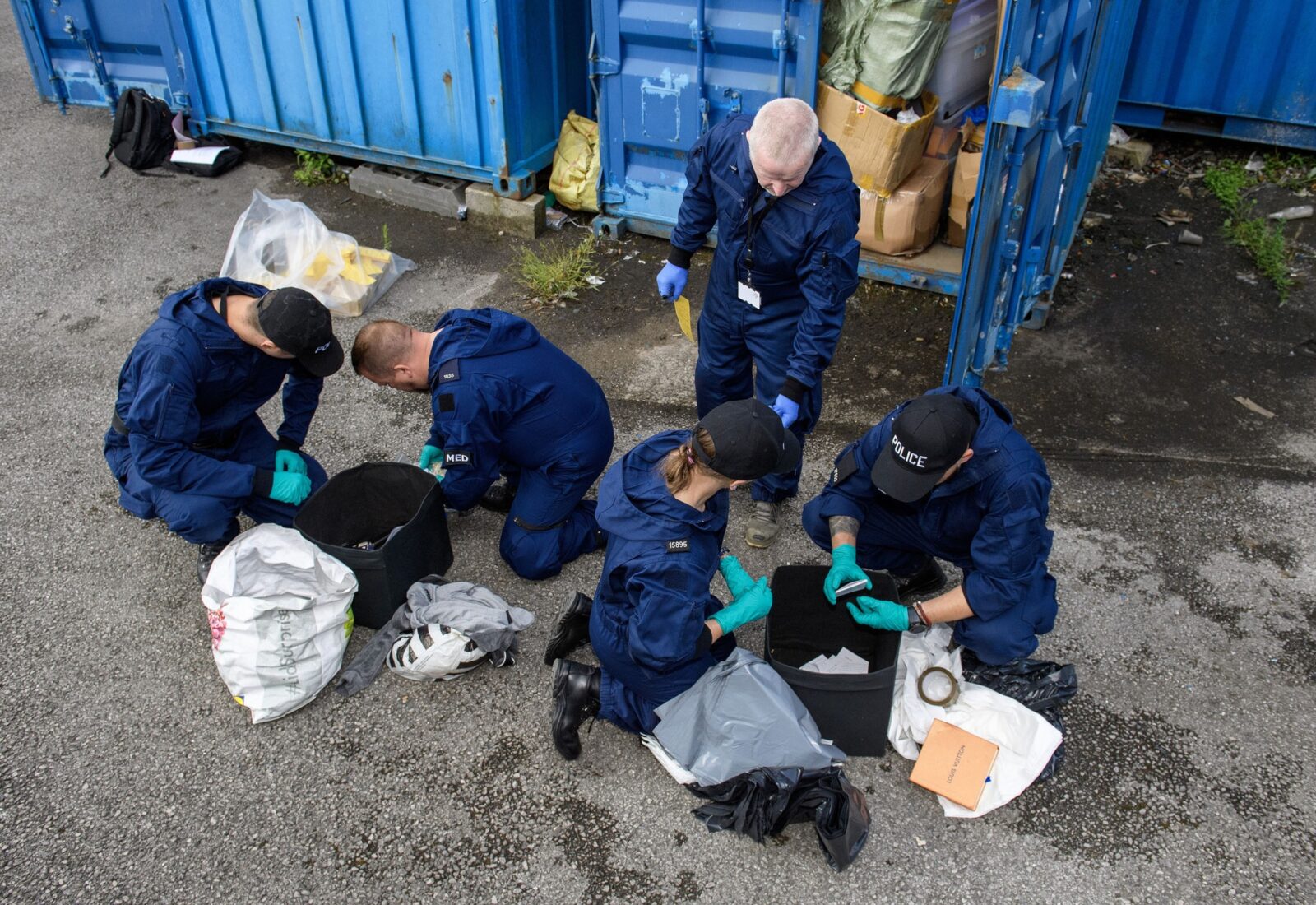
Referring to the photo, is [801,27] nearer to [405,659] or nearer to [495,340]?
[495,340]

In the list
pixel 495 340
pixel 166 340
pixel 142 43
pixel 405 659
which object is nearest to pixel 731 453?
pixel 495 340

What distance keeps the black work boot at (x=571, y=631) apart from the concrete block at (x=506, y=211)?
3.29m

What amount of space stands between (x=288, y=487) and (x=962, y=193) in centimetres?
377

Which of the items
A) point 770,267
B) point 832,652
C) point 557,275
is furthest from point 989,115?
point 557,275

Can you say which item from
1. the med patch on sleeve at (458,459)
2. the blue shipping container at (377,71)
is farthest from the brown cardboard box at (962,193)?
the med patch on sleeve at (458,459)

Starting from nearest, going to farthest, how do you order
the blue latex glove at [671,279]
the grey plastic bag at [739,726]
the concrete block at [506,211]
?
the grey plastic bag at [739,726] < the blue latex glove at [671,279] < the concrete block at [506,211]

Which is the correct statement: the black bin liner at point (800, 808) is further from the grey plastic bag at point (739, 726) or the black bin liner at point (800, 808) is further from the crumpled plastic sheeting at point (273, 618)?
the crumpled plastic sheeting at point (273, 618)

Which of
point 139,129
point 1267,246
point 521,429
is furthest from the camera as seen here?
point 139,129

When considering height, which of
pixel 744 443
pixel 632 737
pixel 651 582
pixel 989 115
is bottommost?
pixel 632 737

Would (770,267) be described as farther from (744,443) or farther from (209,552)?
(209,552)

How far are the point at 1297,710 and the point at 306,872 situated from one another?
3.21m

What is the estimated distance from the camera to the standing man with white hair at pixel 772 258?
3324 mm

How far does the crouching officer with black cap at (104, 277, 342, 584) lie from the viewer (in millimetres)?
3268

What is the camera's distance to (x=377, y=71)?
6.00 meters
